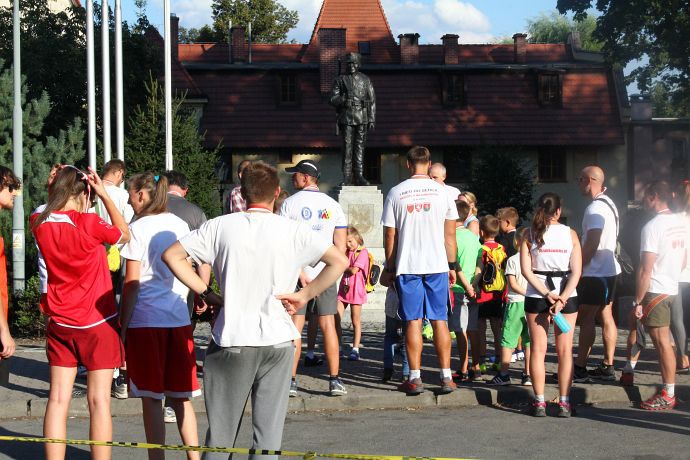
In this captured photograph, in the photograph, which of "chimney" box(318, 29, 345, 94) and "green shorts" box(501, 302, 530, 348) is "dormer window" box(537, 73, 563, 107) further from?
"green shorts" box(501, 302, 530, 348)

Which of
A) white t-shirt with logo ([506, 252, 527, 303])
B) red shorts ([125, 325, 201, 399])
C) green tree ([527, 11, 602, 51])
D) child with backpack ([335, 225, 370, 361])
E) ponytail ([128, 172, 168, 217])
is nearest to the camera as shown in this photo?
red shorts ([125, 325, 201, 399])

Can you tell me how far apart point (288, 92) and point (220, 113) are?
129 inches

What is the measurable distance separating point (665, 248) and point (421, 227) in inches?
81.3

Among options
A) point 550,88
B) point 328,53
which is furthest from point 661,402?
point 550,88

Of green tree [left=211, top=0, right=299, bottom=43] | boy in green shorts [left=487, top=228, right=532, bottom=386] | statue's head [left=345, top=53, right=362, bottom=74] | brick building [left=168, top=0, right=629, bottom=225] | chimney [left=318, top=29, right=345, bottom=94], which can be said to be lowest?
boy in green shorts [left=487, top=228, right=532, bottom=386]

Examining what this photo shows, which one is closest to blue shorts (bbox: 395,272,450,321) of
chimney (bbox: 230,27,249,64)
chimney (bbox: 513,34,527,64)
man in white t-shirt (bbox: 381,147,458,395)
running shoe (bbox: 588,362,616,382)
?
man in white t-shirt (bbox: 381,147,458,395)

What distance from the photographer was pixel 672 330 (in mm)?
10523

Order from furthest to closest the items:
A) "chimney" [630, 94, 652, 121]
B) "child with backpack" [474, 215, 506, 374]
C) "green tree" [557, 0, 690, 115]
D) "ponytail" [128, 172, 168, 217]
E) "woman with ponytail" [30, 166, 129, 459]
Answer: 1. "chimney" [630, 94, 652, 121]
2. "green tree" [557, 0, 690, 115]
3. "child with backpack" [474, 215, 506, 374]
4. "ponytail" [128, 172, 168, 217]
5. "woman with ponytail" [30, 166, 129, 459]

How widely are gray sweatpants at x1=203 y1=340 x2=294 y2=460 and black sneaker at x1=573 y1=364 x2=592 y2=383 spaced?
5477mm

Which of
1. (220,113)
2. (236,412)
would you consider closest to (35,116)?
(236,412)

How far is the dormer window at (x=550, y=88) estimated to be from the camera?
51.8m

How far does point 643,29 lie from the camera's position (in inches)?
1591

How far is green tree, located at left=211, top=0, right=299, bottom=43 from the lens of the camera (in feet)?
209

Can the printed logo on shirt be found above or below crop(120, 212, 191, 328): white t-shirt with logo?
above
